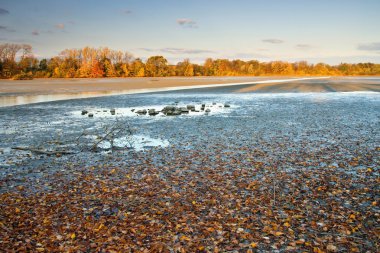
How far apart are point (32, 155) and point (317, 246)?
38.7 ft

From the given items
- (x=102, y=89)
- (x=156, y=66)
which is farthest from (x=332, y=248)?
(x=156, y=66)

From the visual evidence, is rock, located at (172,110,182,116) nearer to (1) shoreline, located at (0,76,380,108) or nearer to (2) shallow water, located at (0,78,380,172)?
(2) shallow water, located at (0,78,380,172)

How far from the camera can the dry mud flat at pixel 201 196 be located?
680cm

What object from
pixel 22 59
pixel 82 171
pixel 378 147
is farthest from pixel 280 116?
pixel 22 59

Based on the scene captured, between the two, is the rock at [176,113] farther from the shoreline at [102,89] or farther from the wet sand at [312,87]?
the wet sand at [312,87]

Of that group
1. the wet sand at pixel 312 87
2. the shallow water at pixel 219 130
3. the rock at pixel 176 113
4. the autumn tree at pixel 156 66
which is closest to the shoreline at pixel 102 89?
the wet sand at pixel 312 87

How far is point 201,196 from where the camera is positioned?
9.18 m

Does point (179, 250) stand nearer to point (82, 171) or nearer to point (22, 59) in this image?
point (82, 171)

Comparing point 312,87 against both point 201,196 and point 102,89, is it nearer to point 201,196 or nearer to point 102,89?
point 102,89

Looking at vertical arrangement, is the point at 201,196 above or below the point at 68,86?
below

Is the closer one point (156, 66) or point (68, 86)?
point (68, 86)

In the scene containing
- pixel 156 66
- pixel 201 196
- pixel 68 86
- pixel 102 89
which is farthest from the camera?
pixel 156 66

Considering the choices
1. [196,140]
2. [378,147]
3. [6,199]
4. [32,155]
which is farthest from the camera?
[196,140]

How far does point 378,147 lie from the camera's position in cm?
1466
